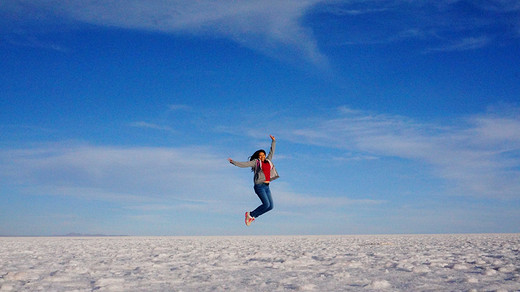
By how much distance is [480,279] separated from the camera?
15.1 ft

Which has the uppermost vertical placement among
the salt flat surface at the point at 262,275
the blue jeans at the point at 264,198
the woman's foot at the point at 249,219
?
the blue jeans at the point at 264,198

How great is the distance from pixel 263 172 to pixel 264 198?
0.76m

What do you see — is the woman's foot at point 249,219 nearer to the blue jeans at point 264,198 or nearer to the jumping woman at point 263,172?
the blue jeans at point 264,198

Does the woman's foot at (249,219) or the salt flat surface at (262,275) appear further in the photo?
the woman's foot at (249,219)

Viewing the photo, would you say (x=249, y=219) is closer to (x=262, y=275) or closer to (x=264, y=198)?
(x=264, y=198)

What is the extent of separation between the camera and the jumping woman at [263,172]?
1045 centimetres

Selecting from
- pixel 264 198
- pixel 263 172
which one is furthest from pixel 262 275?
pixel 264 198

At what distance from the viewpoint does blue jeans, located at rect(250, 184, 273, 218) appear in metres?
10.6

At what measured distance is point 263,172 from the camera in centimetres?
1048

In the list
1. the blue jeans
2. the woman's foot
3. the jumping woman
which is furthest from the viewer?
the woman's foot

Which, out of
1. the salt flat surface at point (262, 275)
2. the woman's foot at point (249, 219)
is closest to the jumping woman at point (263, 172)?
the woman's foot at point (249, 219)

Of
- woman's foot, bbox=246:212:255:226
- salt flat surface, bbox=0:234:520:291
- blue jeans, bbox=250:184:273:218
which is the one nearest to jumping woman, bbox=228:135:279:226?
blue jeans, bbox=250:184:273:218

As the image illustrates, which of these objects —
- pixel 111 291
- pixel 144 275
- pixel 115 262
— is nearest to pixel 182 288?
pixel 111 291

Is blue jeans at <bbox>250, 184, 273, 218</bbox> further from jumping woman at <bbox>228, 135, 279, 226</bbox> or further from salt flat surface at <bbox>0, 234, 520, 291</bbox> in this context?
salt flat surface at <bbox>0, 234, 520, 291</bbox>
